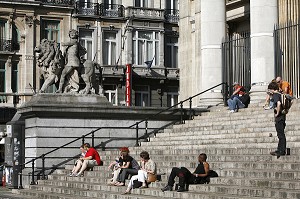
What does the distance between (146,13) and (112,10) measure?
7.81ft

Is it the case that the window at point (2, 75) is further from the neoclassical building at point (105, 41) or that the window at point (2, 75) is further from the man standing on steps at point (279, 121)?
the man standing on steps at point (279, 121)

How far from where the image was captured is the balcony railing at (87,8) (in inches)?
2270

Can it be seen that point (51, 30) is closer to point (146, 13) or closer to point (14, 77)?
point (14, 77)

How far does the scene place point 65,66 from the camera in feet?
105

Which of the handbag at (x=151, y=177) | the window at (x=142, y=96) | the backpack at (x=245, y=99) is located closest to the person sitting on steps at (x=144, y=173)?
the handbag at (x=151, y=177)

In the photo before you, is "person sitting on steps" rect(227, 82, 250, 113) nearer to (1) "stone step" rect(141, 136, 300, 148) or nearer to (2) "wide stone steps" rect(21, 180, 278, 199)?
(1) "stone step" rect(141, 136, 300, 148)

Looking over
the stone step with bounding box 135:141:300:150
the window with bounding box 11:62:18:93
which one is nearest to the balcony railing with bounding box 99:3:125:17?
the window with bounding box 11:62:18:93

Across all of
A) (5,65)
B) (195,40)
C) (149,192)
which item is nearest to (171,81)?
(5,65)

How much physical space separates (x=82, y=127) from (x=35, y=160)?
83.7 inches

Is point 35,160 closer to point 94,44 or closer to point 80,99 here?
point 80,99

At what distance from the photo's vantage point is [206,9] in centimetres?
3484

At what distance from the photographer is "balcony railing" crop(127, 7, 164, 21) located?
5847 centimetres

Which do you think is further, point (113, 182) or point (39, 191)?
point (39, 191)

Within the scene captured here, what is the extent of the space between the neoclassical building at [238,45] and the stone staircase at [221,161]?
1713mm
